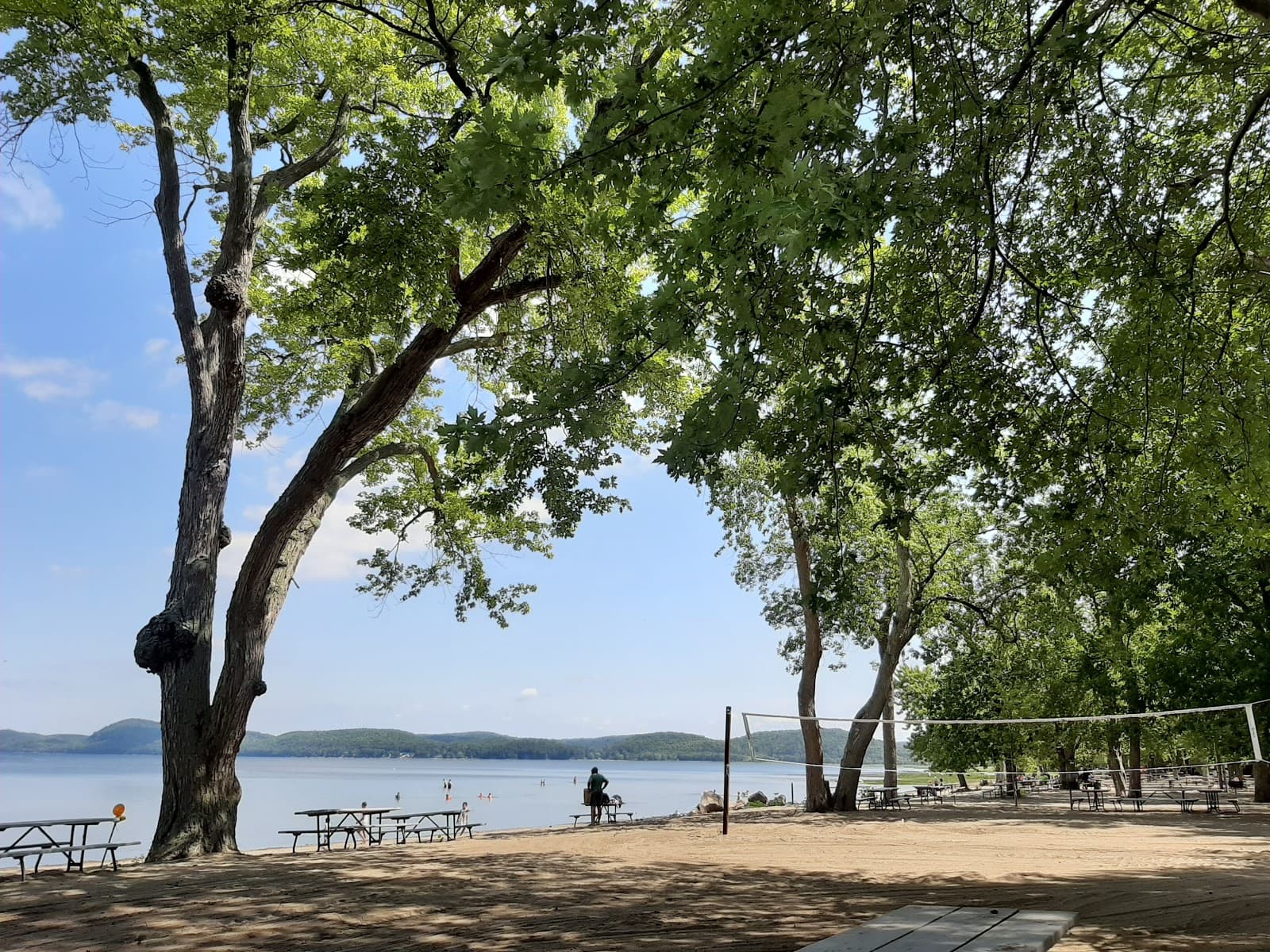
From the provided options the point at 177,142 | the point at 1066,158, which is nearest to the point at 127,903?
the point at 1066,158

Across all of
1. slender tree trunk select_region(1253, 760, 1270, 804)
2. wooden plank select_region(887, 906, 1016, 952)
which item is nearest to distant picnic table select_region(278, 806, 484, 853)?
wooden plank select_region(887, 906, 1016, 952)

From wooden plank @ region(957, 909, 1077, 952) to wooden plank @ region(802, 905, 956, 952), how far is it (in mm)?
308

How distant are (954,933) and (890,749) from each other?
2381cm

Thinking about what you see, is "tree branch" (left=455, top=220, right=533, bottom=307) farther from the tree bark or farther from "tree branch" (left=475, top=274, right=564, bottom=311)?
the tree bark

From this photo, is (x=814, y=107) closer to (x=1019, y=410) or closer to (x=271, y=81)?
(x=1019, y=410)

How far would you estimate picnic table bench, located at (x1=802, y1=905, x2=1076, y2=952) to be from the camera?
3264 mm

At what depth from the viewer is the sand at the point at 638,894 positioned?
5.09 meters

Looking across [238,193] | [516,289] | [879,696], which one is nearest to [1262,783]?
[879,696]

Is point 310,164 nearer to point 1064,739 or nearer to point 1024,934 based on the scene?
point 1024,934

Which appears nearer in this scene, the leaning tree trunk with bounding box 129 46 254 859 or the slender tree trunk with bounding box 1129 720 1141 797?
the leaning tree trunk with bounding box 129 46 254 859

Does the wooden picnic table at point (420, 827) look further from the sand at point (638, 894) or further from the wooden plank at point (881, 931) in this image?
the wooden plank at point (881, 931)

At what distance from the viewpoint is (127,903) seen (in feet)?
21.5

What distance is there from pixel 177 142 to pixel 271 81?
2149 millimetres

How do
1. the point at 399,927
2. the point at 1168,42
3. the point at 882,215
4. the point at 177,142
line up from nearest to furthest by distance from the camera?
the point at 882,215
the point at 399,927
the point at 1168,42
the point at 177,142
